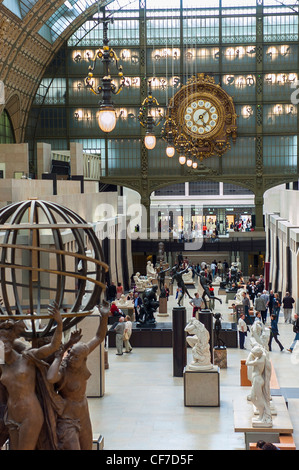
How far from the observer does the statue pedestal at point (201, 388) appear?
1658 cm

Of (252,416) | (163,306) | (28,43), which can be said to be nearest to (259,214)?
(28,43)

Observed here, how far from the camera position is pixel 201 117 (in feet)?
161

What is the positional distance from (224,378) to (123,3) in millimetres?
34721

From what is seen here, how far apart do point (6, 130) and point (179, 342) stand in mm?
30779

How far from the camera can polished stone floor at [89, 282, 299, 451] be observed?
14086 mm

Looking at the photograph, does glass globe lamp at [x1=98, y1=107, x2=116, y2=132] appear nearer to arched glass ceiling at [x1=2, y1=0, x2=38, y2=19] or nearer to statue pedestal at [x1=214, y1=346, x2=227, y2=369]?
statue pedestal at [x1=214, y1=346, x2=227, y2=369]

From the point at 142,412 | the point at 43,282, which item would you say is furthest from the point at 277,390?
the point at 43,282

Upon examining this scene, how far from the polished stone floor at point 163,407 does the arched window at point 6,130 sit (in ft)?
88.4

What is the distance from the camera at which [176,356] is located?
19.6 meters

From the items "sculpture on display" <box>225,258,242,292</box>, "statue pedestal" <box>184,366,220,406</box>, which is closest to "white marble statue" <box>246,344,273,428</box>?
"statue pedestal" <box>184,366,220,406</box>

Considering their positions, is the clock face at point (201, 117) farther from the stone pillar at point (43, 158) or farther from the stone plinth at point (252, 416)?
the stone plinth at point (252, 416)

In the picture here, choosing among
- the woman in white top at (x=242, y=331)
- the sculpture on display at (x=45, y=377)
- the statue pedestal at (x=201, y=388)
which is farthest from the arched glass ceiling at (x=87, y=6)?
the sculpture on display at (x=45, y=377)

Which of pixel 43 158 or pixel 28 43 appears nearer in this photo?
pixel 43 158

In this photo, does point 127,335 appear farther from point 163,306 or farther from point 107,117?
point 107,117
